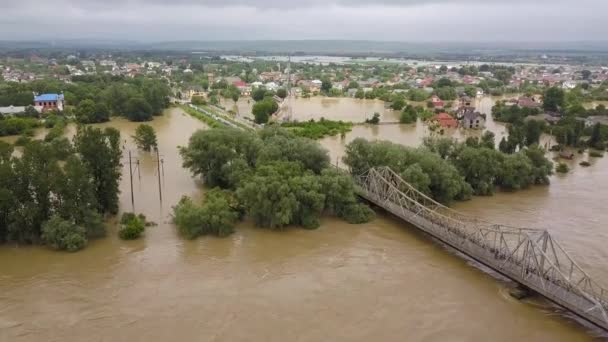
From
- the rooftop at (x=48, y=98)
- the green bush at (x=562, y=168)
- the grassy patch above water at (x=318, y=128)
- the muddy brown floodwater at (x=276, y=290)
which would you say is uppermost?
the rooftop at (x=48, y=98)

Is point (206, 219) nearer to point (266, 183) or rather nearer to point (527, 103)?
point (266, 183)

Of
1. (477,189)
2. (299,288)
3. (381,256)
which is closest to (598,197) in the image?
(477,189)

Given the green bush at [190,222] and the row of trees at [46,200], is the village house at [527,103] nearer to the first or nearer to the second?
the green bush at [190,222]

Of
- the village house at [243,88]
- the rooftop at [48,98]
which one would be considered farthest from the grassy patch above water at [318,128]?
the village house at [243,88]

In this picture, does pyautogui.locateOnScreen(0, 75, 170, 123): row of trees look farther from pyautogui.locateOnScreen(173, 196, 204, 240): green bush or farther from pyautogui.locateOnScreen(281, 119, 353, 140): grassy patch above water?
pyautogui.locateOnScreen(173, 196, 204, 240): green bush

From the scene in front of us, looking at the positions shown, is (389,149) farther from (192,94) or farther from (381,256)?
(192,94)

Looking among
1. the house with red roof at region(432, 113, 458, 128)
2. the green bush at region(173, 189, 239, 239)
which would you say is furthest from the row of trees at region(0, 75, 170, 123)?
the green bush at region(173, 189, 239, 239)
